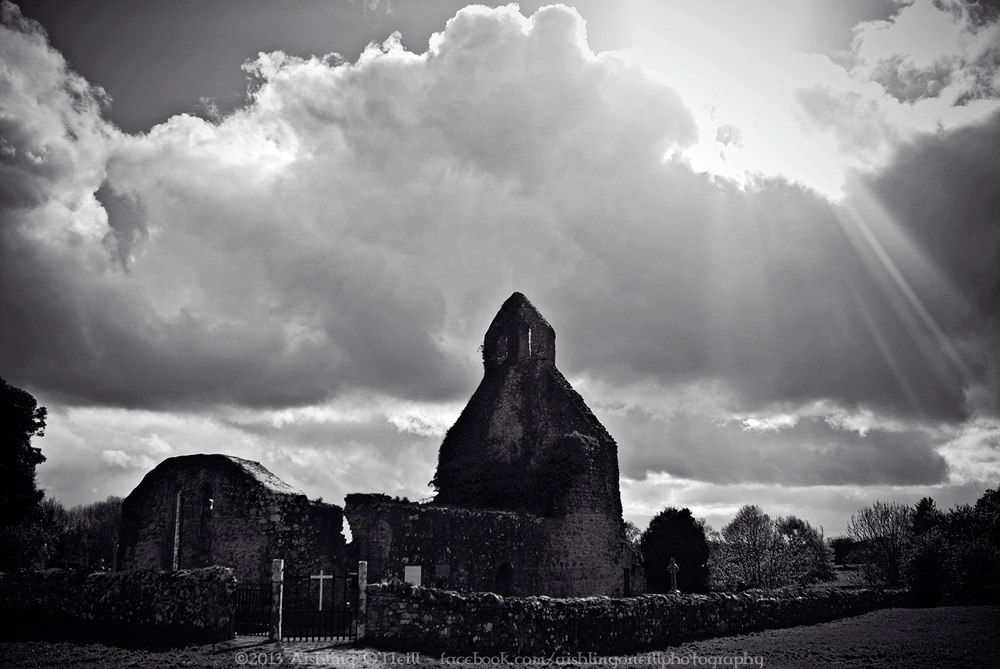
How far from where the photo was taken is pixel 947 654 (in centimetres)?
1767

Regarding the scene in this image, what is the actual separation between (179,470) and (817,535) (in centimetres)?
7715

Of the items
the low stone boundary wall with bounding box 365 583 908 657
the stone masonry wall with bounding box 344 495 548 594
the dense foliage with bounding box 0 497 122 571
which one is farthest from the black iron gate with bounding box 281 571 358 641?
the dense foliage with bounding box 0 497 122 571

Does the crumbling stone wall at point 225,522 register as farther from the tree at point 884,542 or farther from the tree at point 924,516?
the tree at point 924,516

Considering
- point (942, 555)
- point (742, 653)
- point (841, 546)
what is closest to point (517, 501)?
point (742, 653)

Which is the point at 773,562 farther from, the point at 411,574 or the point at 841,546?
the point at 411,574

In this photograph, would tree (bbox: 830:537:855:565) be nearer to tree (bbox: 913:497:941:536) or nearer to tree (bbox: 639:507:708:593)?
tree (bbox: 913:497:941:536)

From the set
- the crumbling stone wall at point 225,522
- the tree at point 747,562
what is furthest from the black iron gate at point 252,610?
the tree at point 747,562

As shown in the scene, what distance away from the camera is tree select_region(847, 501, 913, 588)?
1972 inches

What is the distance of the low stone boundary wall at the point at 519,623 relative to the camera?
15016mm

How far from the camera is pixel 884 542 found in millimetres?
56594

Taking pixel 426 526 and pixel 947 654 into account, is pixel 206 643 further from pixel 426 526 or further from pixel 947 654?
pixel 947 654

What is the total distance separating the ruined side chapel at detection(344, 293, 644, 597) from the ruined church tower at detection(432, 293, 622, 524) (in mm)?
54

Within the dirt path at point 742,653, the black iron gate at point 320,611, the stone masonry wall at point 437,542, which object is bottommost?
the dirt path at point 742,653

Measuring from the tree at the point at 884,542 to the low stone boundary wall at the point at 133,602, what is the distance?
37.1 m
